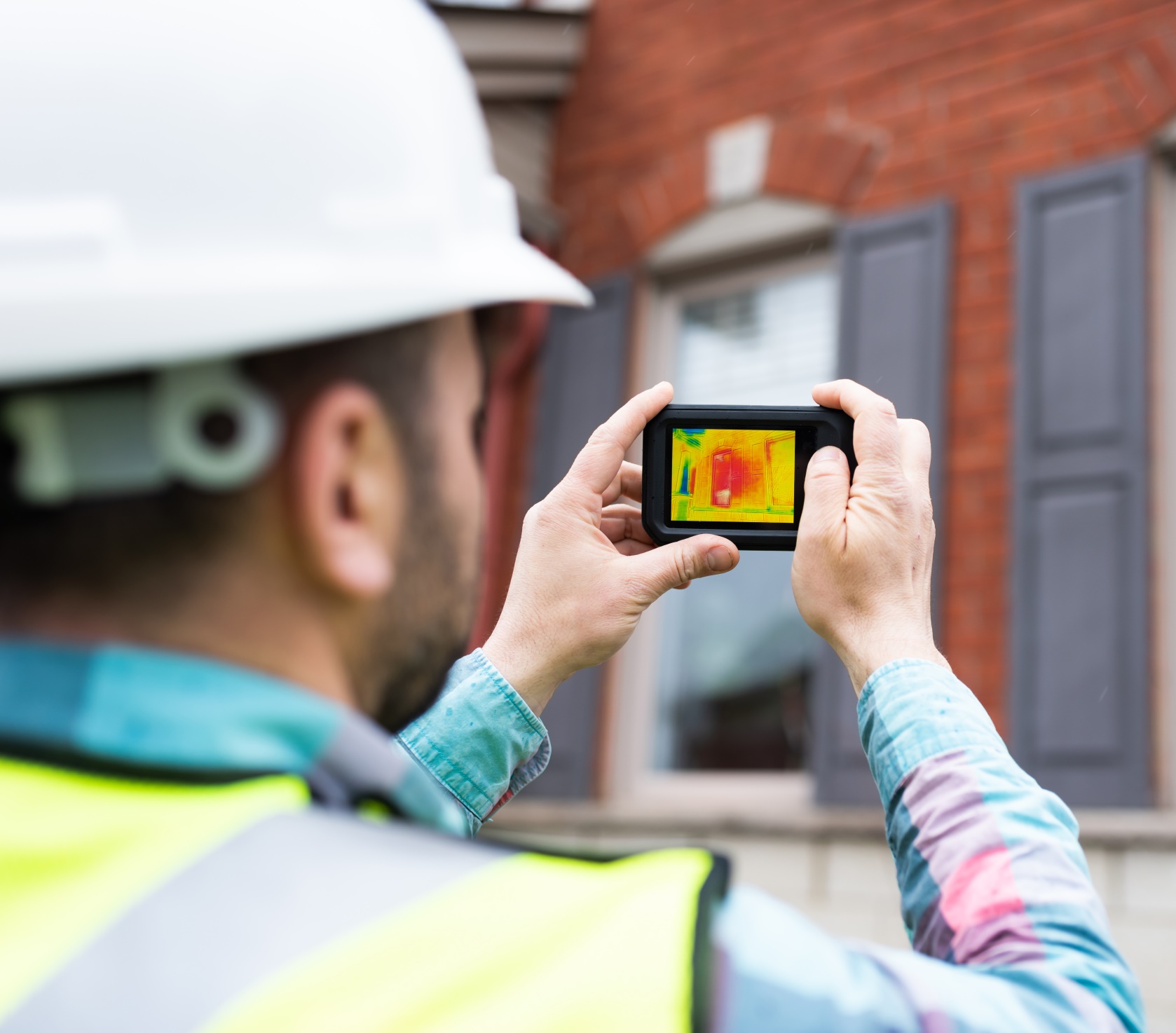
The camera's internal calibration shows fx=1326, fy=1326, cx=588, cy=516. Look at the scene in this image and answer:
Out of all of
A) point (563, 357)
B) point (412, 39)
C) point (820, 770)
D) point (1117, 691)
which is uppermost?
point (563, 357)

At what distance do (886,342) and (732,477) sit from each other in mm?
3630

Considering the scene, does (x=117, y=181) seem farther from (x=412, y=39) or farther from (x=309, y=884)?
(x=309, y=884)

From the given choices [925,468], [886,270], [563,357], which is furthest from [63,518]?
[563,357]

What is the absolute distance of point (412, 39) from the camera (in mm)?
840

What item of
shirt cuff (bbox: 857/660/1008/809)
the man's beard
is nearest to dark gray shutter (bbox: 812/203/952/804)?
shirt cuff (bbox: 857/660/1008/809)

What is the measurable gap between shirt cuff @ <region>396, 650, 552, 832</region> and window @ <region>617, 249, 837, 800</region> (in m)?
3.78

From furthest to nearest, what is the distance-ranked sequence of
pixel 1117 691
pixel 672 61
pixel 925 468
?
pixel 672 61
pixel 1117 691
pixel 925 468

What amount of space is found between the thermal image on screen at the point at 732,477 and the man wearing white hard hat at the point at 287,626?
1.52ft

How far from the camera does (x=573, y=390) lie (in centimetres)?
563

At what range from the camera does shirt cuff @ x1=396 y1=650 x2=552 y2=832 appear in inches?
48.4

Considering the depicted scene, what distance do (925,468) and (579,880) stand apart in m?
0.59

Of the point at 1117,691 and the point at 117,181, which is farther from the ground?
the point at 117,181

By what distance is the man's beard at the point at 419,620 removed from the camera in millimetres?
796

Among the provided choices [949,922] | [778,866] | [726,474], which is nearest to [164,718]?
[949,922]
